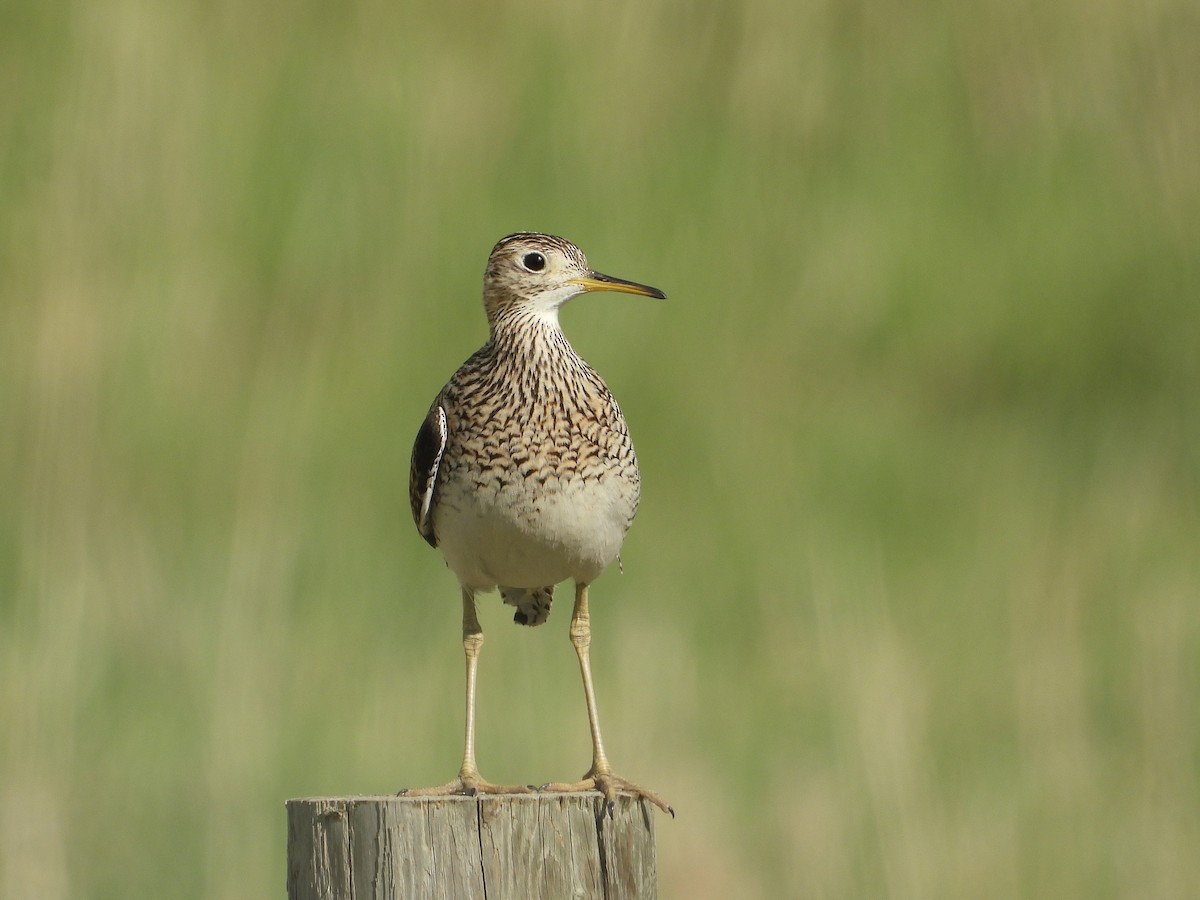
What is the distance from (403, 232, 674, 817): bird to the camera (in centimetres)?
638

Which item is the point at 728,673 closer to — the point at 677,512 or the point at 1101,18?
the point at 677,512

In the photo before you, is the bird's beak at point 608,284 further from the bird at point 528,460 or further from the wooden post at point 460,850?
the wooden post at point 460,850

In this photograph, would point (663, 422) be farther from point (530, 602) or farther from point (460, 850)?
point (460, 850)

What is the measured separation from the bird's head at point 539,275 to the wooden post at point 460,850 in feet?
7.34

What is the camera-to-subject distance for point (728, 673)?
11.3 m

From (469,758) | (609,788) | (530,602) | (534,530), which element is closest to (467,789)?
(469,758)

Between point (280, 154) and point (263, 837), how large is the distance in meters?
5.88

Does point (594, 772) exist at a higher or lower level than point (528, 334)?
lower

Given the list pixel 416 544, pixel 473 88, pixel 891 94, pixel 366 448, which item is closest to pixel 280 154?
pixel 473 88

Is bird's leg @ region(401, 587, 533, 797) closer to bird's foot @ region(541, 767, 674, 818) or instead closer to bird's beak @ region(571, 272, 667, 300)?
bird's foot @ region(541, 767, 674, 818)

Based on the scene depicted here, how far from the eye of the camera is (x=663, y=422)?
12930 mm

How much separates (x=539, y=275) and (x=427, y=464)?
0.84m

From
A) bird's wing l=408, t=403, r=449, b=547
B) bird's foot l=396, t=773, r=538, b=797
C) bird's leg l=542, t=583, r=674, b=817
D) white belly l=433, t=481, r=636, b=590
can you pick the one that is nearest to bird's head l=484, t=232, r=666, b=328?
bird's wing l=408, t=403, r=449, b=547

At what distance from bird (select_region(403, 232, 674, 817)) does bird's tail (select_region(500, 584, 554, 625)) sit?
0.25 metres
